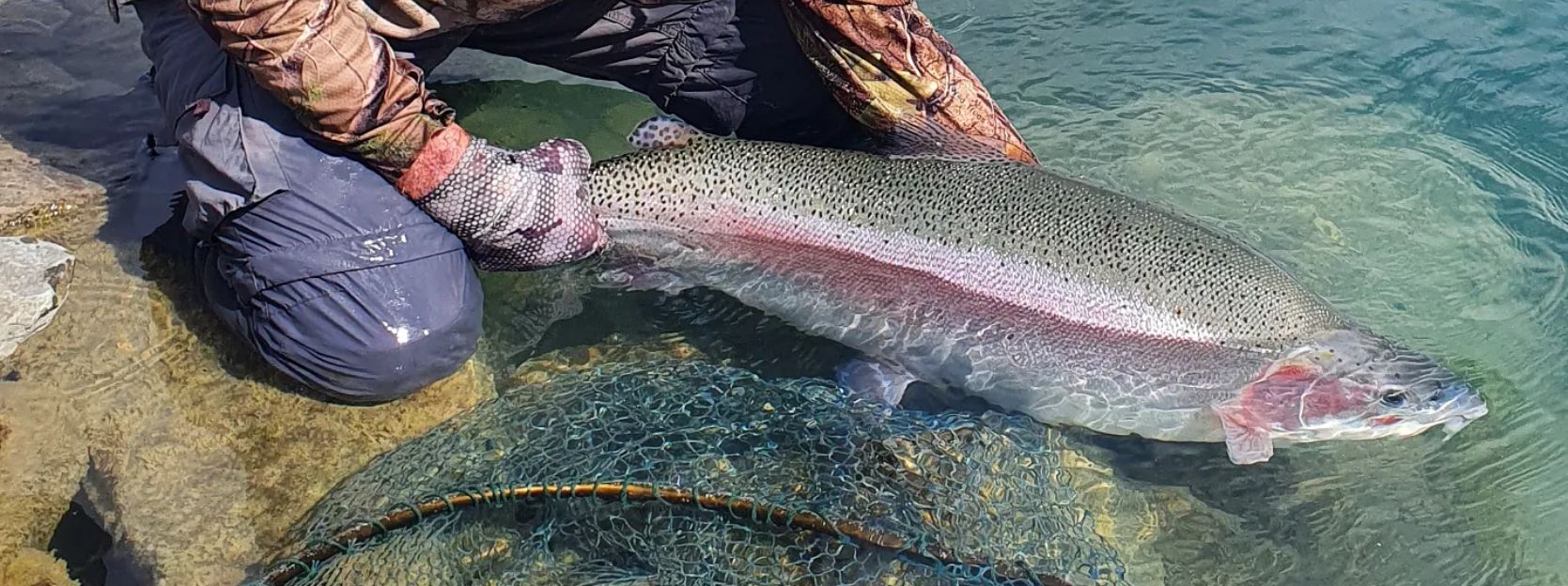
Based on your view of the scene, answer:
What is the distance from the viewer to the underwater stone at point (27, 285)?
109 inches

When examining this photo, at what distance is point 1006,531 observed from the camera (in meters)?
2.36

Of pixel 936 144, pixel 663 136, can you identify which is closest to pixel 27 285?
pixel 663 136

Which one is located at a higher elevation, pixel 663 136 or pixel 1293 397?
pixel 663 136

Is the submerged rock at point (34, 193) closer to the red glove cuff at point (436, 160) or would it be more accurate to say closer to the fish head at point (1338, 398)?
the red glove cuff at point (436, 160)

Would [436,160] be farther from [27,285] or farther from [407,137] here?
[27,285]

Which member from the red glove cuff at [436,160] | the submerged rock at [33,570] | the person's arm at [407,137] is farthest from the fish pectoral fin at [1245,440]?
the submerged rock at [33,570]

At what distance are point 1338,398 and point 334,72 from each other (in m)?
2.57

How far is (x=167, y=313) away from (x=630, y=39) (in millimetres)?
1446

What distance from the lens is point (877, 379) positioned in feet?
10.1

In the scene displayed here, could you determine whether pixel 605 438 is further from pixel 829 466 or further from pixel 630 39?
pixel 630 39

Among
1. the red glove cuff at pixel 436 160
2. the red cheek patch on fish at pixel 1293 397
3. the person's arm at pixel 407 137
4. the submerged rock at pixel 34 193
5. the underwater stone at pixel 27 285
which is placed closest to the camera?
the person's arm at pixel 407 137

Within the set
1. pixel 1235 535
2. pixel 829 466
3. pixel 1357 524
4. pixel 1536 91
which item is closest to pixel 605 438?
pixel 829 466

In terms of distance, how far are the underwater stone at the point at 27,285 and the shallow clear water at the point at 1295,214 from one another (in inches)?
2.0

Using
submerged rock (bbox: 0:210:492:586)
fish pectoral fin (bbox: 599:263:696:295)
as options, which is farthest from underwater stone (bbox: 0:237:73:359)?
fish pectoral fin (bbox: 599:263:696:295)
